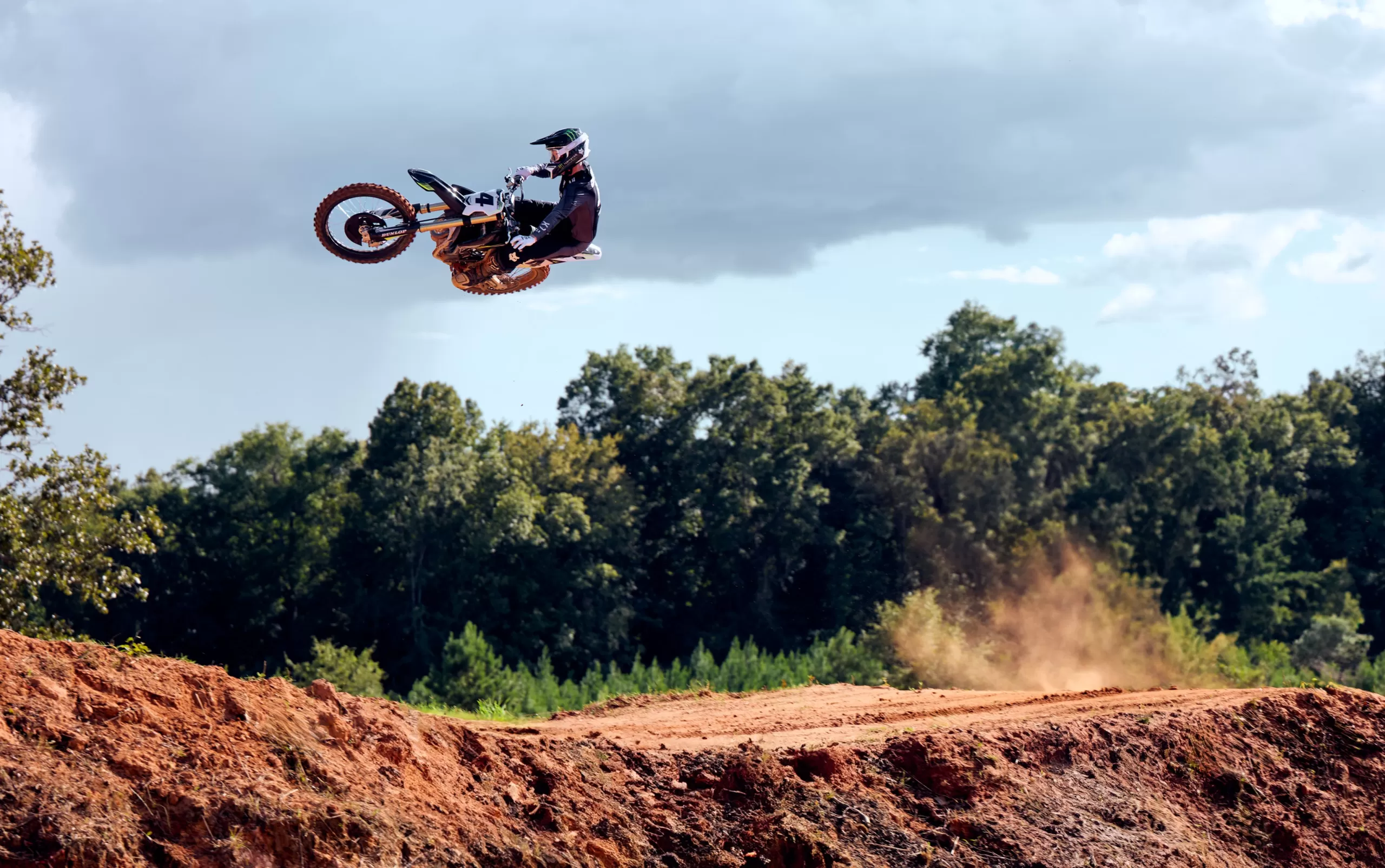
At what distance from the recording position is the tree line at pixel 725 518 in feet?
193

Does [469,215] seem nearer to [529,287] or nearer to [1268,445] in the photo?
[529,287]

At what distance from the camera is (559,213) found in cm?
1444

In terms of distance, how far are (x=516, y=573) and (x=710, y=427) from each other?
12733 mm

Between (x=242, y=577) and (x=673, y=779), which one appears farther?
(x=242, y=577)

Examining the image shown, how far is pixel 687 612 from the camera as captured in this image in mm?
66062

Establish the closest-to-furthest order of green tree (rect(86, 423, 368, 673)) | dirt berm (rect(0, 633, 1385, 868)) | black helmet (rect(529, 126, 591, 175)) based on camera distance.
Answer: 1. dirt berm (rect(0, 633, 1385, 868))
2. black helmet (rect(529, 126, 591, 175))
3. green tree (rect(86, 423, 368, 673))

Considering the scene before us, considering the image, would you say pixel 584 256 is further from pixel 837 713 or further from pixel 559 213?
pixel 837 713

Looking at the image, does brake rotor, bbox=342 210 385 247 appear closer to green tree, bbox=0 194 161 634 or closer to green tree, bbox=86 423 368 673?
green tree, bbox=0 194 161 634

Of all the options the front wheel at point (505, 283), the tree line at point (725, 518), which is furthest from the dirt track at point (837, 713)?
the tree line at point (725, 518)

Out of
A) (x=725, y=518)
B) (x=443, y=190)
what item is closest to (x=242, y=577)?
(x=725, y=518)

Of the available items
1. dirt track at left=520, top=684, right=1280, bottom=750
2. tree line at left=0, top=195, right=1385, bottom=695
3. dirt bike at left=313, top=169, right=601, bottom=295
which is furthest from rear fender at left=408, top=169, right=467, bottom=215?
tree line at left=0, top=195, right=1385, bottom=695

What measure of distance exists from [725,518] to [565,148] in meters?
51.0

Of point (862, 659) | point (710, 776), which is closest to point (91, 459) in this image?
point (710, 776)

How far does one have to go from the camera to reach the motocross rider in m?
14.4
